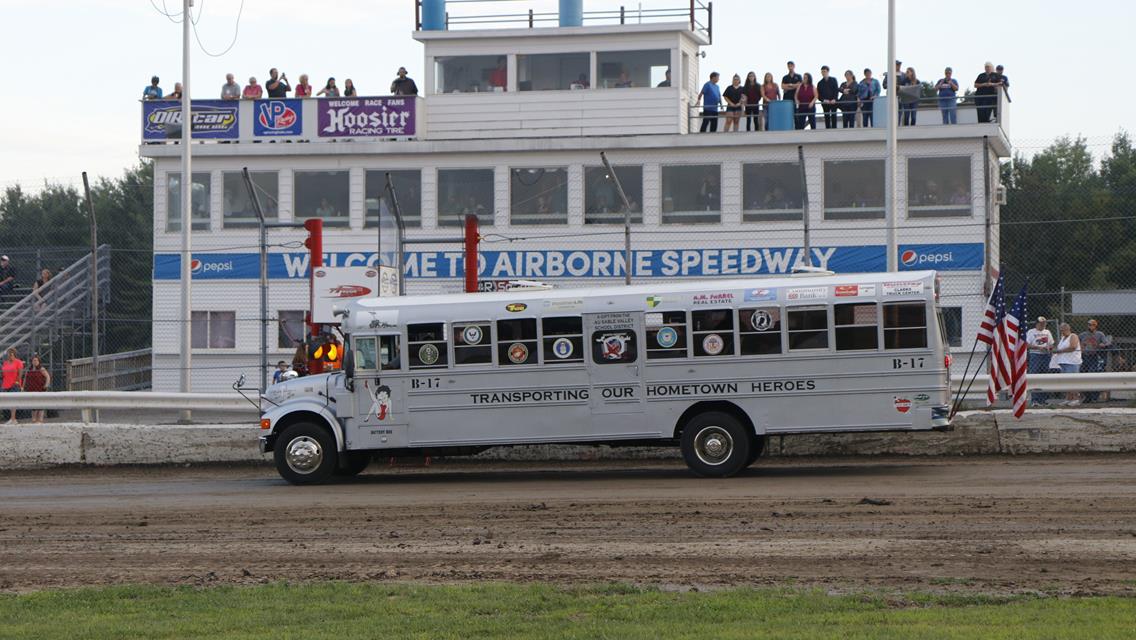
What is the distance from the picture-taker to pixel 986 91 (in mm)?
29906

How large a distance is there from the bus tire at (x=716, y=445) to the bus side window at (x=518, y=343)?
215cm

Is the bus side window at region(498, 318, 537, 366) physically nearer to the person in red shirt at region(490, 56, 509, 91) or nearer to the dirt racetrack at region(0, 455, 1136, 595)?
the dirt racetrack at region(0, 455, 1136, 595)

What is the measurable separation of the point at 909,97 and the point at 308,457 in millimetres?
15539

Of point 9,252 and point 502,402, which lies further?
point 9,252

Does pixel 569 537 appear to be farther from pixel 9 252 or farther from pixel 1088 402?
pixel 9 252

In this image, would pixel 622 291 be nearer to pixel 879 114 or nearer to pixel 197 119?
pixel 879 114

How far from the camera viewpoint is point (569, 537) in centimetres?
1236

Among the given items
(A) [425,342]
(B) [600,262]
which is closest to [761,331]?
(A) [425,342]

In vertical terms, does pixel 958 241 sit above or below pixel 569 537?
above

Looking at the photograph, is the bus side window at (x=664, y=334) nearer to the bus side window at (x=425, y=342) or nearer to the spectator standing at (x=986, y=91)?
the bus side window at (x=425, y=342)

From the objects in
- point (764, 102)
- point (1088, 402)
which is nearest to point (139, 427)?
point (1088, 402)

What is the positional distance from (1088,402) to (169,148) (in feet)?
66.5

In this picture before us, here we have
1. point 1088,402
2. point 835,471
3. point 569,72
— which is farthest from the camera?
point 569,72

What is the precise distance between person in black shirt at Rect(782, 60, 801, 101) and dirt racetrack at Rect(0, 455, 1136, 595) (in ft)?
43.2
